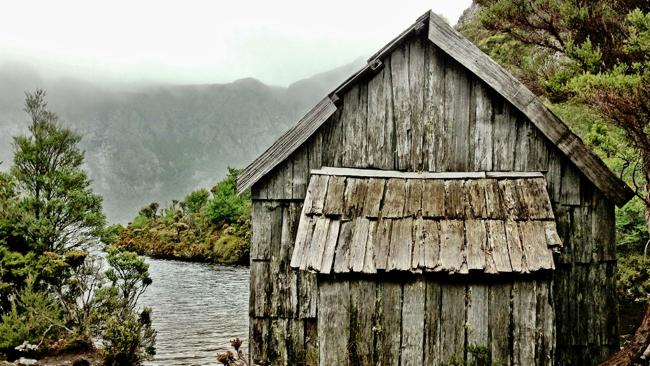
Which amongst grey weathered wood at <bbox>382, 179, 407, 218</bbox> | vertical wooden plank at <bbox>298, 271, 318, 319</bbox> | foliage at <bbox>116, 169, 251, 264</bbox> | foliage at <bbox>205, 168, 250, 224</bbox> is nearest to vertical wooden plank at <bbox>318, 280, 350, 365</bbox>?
grey weathered wood at <bbox>382, 179, 407, 218</bbox>

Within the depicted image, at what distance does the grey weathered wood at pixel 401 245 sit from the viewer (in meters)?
7.52

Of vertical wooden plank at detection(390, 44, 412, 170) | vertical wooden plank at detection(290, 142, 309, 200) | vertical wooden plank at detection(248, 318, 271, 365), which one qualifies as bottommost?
vertical wooden plank at detection(248, 318, 271, 365)

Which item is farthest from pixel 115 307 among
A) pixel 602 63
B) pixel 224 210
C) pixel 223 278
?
pixel 224 210

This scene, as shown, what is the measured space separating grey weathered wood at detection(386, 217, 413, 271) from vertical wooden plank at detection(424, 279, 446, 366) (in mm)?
457

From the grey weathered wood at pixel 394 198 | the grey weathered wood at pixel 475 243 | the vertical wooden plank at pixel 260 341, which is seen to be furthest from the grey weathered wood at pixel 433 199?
the vertical wooden plank at pixel 260 341

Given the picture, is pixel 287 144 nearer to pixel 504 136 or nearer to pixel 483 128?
pixel 483 128

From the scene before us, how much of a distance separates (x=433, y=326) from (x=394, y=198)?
1949 mm

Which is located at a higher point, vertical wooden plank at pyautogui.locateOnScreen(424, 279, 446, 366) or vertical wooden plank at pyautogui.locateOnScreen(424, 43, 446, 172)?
vertical wooden plank at pyautogui.locateOnScreen(424, 43, 446, 172)

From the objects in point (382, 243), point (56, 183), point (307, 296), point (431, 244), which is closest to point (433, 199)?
point (431, 244)

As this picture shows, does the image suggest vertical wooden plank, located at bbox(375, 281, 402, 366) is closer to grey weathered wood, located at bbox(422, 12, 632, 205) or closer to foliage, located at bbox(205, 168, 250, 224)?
grey weathered wood, located at bbox(422, 12, 632, 205)

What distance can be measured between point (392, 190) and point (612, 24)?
526 centimetres

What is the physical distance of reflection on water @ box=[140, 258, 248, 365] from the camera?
17594 millimetres

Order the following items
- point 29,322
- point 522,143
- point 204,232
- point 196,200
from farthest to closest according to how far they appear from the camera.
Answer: point 196,200 → point 204,232 → point 29,322 → point 522,143

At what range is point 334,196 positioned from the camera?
8.29 metres
